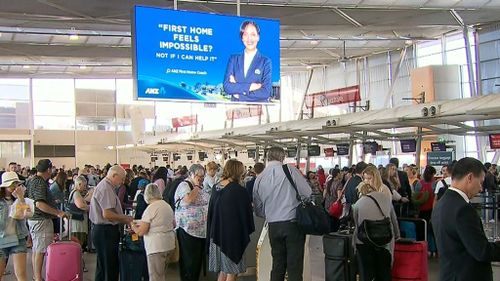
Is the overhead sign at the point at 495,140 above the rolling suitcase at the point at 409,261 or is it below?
above

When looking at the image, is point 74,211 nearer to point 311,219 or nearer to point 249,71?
point 249,71

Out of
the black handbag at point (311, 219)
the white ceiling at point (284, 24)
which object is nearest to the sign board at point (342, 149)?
the white ceiling at point (284, 24)

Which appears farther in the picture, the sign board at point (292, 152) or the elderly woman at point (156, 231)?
the sign board at point (292, 152)

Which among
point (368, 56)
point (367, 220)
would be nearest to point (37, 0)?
point (367, 220)

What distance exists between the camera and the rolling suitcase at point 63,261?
23.1 feet

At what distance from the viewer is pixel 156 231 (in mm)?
6477

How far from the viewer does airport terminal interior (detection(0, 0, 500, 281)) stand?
966 cm

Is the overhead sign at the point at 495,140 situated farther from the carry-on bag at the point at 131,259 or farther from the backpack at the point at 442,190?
the carry-on bag at the point at 131,259

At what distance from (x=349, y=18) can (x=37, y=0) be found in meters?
9.64

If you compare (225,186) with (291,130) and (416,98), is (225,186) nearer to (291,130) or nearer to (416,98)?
(291,130)

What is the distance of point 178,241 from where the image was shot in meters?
7.61

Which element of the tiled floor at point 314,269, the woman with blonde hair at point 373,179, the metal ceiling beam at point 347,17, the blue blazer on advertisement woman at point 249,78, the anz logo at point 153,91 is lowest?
the tiled floor at point 314,269

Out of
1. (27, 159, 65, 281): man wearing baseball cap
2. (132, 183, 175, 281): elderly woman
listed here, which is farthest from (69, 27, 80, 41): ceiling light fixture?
(132, 183, 175, 281): elderly woman

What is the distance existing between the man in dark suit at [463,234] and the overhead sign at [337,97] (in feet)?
57.4
